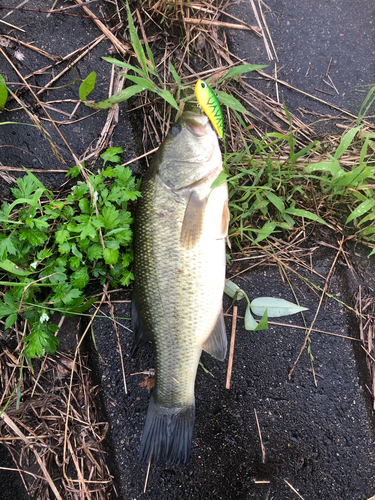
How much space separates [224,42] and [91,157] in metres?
1.39

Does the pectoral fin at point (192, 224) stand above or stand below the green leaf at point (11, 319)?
above

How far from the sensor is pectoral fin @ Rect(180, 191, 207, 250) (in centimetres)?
193

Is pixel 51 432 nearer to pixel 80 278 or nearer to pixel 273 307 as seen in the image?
pixel 80 278

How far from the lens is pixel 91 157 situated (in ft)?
7.55

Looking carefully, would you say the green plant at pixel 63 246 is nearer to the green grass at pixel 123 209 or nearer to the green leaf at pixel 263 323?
the green grass at pixel 123 209

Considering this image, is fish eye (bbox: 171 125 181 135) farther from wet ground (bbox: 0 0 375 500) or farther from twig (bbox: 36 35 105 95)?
twig (bbox: 36 35 105 95)

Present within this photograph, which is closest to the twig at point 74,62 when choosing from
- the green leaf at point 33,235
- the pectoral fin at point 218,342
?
the green leaf at point 33,235

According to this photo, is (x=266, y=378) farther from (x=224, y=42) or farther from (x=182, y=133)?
(x=224, y=42)

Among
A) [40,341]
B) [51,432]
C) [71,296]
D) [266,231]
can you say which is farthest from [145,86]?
[51,432]

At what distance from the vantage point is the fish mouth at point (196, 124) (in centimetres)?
194

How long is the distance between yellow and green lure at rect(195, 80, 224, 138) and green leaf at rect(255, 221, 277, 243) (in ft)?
2.51

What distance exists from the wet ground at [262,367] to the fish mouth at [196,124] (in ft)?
1.90

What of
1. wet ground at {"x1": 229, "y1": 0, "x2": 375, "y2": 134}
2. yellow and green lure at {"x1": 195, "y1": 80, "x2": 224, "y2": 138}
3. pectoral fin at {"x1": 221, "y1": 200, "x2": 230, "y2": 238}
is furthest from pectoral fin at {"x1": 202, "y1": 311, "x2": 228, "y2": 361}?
wet ground at {"x1": 229, "y1": 0, "x2": 375, "y2": 134}

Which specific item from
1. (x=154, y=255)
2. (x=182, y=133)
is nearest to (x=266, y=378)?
(x=154, y=255)
